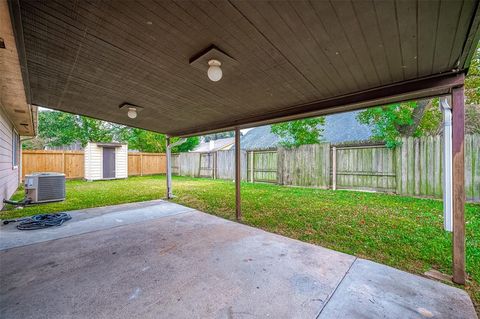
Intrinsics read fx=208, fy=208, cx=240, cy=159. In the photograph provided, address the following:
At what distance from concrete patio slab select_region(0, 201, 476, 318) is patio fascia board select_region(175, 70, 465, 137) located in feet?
6.48

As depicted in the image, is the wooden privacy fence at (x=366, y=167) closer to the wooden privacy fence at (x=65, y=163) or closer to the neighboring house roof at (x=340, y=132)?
the wooden privacy fence at (x=65, y=163)

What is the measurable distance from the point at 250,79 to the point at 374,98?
1613 mm

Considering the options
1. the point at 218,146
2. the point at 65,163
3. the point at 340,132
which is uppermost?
the point at 340,132

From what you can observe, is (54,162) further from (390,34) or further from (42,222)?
(390,34)

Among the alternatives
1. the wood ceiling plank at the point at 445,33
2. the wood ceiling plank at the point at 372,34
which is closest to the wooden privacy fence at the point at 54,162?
the wood ceiling plank at the point at 372,34

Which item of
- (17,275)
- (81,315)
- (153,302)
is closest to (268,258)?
(153,302)

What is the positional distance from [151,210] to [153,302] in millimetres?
3373

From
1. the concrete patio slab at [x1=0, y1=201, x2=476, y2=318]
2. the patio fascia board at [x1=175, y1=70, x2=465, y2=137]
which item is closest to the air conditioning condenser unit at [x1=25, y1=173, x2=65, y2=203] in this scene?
the concrete patio slab at [x1=0, y1=201, x2=476, y2=318]

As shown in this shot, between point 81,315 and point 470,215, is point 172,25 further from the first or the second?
point 470,215

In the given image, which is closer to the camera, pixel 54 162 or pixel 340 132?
pixel 54 162

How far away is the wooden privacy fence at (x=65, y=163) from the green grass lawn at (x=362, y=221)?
5.33 meters

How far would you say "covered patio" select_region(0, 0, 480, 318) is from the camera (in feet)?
4.92

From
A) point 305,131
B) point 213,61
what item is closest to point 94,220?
point 213,61

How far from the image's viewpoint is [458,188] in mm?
2021
